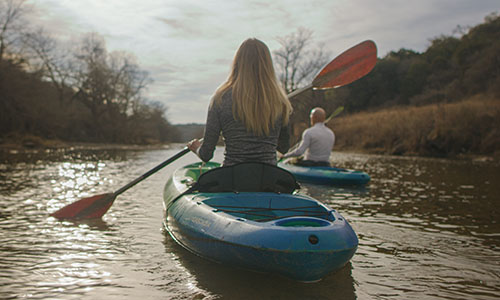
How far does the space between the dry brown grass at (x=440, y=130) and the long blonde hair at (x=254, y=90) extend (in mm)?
16353

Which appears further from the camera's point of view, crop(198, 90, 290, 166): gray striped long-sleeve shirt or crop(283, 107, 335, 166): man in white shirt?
crop(283, 107, 335, 166): man in white shirt

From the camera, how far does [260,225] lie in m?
2.50

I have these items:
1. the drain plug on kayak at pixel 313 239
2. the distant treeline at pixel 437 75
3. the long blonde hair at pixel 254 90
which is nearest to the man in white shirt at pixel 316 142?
the long blonde hair at pixel 254 90

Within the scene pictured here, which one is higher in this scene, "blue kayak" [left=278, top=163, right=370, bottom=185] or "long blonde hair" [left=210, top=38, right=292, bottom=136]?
"long blonde hair" [left=210, top=38, right=292, bottom=136]

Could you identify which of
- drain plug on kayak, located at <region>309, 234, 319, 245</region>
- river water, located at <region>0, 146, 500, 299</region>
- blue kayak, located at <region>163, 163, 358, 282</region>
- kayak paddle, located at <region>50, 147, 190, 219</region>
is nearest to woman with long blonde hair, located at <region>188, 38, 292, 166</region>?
blue kayak, located at <region>163, 163, 358, 282</region>

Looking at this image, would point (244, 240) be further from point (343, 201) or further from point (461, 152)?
point (461, 152)

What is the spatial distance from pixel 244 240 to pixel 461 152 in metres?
17.8

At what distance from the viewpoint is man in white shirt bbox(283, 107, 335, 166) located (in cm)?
747

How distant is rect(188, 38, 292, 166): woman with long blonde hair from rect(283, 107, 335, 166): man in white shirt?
3819 millimetres

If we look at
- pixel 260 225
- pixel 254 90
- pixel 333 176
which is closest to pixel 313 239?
pixel 260 225

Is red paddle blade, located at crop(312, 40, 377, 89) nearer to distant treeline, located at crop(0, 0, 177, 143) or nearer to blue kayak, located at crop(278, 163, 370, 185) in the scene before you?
blue kayak, located at crop(278, 163, 370, 185)

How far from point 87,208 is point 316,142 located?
4.40m

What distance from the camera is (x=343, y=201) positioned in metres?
6.11

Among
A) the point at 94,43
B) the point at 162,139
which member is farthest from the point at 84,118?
the point at 162,139
